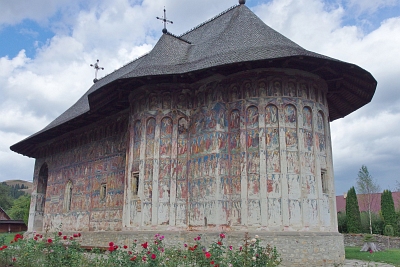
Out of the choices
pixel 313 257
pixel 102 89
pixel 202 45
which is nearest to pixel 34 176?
pixel 102 89

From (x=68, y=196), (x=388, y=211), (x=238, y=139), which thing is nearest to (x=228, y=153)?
(x=238, y=139)

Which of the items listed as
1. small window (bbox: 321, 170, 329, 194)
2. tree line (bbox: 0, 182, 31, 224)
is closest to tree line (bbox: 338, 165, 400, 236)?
small window (bbox: 321, 170, 329, 194)

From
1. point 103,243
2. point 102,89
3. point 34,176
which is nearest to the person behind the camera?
point 102,89

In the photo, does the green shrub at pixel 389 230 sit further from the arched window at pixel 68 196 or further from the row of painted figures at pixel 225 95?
the arched window at pixel 68 196

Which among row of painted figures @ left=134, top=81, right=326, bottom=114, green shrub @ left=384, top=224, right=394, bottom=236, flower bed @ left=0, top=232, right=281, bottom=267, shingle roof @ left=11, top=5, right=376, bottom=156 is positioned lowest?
flower bed @ left=0, top=232, right=281, bottom=267

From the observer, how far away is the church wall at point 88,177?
1520cm

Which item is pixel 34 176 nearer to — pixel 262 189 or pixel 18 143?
pixel 18 143

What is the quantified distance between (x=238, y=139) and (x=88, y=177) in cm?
836

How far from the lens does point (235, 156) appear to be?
434 inches

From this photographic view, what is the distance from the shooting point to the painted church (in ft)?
34.0

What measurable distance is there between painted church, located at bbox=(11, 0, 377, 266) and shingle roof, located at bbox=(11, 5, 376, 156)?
0.04 metres

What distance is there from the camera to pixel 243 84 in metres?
11.4

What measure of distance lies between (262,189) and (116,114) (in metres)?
7.51

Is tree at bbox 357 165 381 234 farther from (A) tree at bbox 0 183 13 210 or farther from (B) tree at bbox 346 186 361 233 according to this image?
(A) tree at bbox 0 183 13 210
